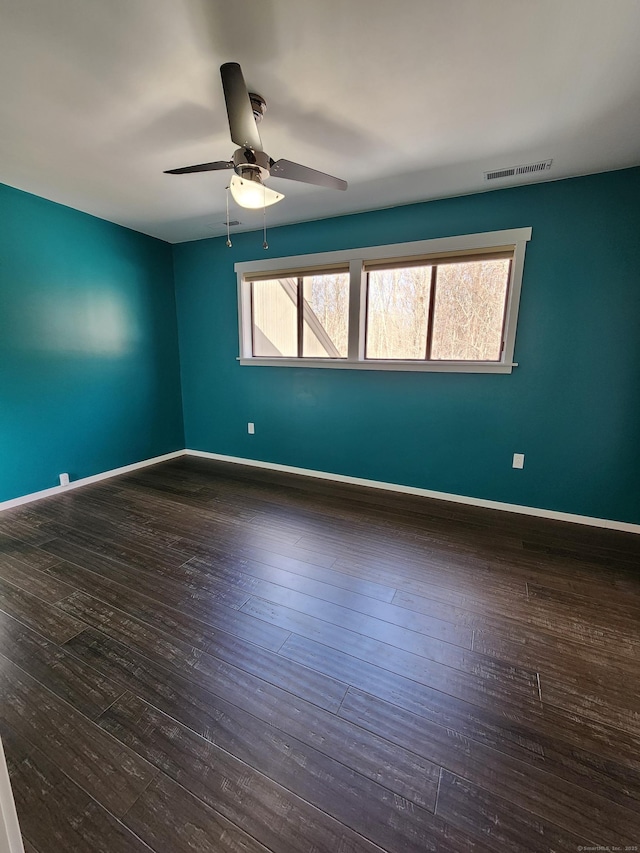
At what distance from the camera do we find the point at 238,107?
151cm

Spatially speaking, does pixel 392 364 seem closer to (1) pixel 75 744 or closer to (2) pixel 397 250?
(2) pixel 397 250

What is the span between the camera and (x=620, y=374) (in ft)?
8.39

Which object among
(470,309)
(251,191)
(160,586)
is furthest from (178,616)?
(470,309)

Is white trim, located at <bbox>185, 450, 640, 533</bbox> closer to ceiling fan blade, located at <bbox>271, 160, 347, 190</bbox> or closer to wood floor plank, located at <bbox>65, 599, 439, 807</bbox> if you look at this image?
wood floor plank, located at <bbox>65, 599, 439, 807</bbox>

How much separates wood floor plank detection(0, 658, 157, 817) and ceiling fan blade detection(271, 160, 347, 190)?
260 cm

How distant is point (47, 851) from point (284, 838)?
64 cm

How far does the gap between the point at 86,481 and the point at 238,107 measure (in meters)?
3.49

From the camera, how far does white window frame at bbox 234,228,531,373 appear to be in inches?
108

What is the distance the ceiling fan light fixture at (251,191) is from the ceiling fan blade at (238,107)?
134mm

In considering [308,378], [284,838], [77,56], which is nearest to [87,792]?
[284,838]

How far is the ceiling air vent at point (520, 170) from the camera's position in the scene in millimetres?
2338

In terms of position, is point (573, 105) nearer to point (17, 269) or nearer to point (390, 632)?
point (390, 632)

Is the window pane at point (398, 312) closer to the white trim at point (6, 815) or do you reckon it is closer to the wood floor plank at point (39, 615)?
the wood floor plank at point (39, 615)

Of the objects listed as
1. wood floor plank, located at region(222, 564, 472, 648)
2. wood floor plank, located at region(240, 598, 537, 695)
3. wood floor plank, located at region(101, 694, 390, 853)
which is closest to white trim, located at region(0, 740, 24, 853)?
wood floor plank, located at region(101, 694, 390, 853)
